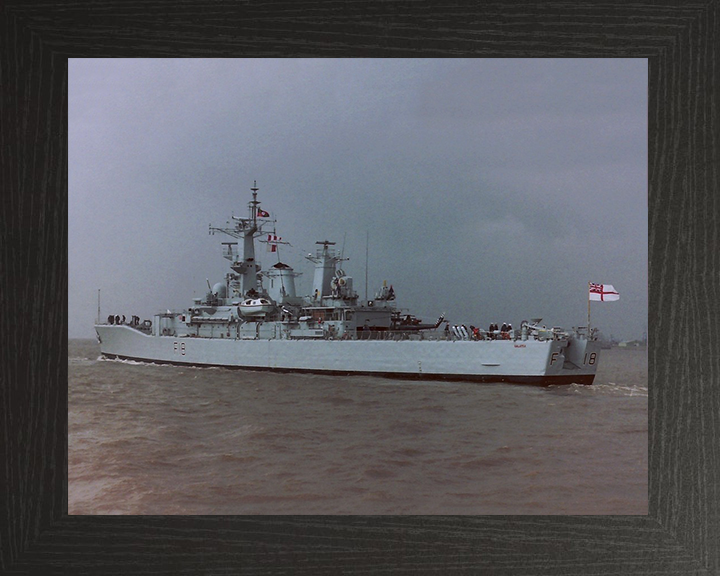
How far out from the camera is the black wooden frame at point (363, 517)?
1.87 meters

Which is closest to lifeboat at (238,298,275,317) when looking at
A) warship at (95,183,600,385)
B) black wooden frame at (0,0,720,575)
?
warship at (95,183,600,385)

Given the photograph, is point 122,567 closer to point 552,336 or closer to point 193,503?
point 193,503

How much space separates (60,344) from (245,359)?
12.3 meters

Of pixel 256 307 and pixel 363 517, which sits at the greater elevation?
pixel 256 307

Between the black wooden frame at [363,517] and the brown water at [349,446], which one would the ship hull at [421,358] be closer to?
the brown water at [349,446]

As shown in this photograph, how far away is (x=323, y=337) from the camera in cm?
1353

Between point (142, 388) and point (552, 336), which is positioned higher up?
point (552, 336)

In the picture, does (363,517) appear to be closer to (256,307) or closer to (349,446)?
(349,446)

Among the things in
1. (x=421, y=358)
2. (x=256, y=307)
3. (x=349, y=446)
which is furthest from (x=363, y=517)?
(x=256, y=307)

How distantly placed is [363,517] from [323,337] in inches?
460

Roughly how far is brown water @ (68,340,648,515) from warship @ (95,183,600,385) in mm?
358

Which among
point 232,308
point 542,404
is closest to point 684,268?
point 542,404

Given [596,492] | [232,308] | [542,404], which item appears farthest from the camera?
[232,308]

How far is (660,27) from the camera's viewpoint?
1913mm
